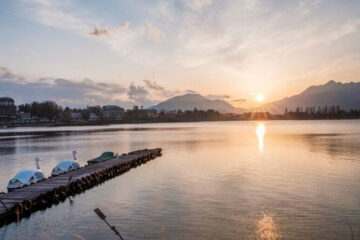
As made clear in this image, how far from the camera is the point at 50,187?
103 ft

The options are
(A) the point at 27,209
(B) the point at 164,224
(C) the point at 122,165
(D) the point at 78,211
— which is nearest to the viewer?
(B) the point at 164,224

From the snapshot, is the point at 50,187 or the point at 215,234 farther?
the point at 50,187

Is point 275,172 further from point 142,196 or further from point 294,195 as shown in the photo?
point 142,196

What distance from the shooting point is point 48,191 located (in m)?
29.8

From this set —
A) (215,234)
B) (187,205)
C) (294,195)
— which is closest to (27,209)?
(187,205)

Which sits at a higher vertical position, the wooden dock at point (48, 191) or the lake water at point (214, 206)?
the wooden dock at point (48, 191)

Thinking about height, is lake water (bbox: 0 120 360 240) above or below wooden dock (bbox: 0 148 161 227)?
below

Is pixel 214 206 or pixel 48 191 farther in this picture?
pixel 48 191

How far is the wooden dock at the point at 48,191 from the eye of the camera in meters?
24.7

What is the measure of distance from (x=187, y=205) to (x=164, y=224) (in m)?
4.89

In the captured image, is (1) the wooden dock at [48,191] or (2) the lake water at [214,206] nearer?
(2) the lake water at [214,206]

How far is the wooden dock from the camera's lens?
2472 cm

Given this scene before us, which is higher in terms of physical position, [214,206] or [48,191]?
[48,191]

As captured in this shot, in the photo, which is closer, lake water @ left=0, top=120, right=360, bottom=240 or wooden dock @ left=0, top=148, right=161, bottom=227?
lake water @ left=0, top=120, right=360, bottom=240
